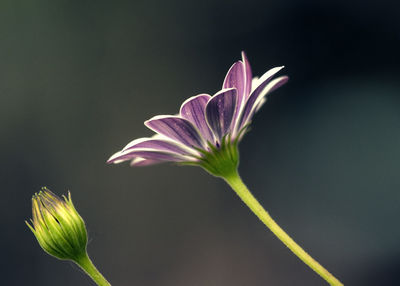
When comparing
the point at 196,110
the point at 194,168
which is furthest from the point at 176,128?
the point at 194,168

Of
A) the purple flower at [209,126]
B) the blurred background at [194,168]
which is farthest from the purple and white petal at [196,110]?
the blurred background at [194,168]

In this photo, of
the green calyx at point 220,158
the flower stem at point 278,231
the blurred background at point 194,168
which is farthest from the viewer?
the blurred background at point 194,168

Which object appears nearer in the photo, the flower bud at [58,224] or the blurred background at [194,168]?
the flower bud at [58,224]

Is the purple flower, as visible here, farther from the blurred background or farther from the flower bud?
the blurred background

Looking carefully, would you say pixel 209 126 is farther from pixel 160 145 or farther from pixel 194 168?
pixel 194 168

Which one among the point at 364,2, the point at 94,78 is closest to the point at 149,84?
the point at 94,78

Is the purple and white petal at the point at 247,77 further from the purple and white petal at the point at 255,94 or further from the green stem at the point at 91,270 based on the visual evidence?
the green stem at the point at 91,270

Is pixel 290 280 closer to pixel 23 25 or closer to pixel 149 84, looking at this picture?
pixel 149 84
